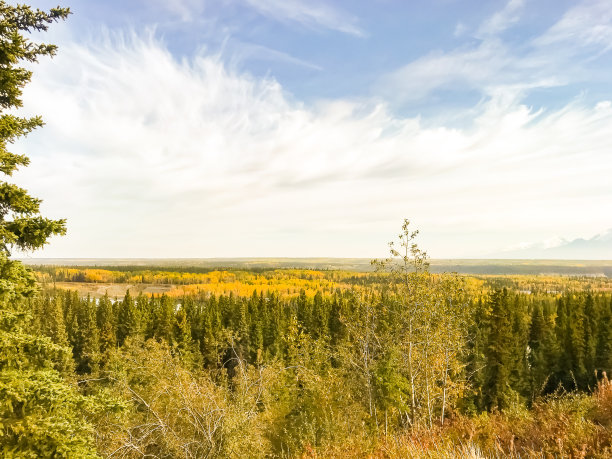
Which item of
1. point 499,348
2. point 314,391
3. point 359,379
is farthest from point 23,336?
point 499,348

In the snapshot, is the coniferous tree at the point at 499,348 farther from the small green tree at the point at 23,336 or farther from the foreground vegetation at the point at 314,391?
the small green tree at the point at 23,336

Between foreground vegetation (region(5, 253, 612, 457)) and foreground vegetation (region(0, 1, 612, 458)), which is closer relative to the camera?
foreground vegetation (region(0, 1, 612, 458))

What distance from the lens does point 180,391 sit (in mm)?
11062

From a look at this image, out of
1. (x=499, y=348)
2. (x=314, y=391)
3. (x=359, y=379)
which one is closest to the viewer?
(x=314, y=391)

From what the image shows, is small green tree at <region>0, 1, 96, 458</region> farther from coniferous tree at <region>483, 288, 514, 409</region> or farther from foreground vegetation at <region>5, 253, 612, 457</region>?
coniferous tree at <region>483, 288, 514, 409</region>

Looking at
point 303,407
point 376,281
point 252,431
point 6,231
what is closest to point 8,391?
point 6,231

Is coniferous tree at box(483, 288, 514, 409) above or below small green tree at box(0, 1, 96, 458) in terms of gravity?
below

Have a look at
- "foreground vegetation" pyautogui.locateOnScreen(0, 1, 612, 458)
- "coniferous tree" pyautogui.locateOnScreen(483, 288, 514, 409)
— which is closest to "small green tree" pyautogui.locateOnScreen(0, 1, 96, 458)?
"foreground vegetation" pyautogui.locateOnScreen(0, 1, 612, 458)

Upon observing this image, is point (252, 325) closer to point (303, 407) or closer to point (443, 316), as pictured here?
point (303, 407)

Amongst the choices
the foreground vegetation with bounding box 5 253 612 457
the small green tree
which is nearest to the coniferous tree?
the foreground vegetation with bounding box 5 253 612 457

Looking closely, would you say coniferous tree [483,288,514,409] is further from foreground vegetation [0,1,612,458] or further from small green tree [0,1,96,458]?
small green tree [0,1,96,458]

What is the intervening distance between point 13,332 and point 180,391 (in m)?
5.10

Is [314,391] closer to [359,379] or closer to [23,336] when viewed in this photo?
[359,379]

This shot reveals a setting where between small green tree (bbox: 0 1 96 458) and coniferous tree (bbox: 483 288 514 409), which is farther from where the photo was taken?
coniferous tree (bbox: 483 288 514 409)
